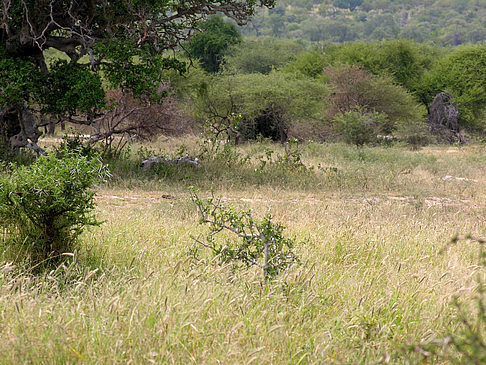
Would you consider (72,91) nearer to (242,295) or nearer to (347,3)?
(242,295)

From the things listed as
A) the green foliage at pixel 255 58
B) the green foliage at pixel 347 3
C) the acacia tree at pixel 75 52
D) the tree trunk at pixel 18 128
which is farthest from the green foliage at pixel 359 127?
the green foliage at pixel 347 3

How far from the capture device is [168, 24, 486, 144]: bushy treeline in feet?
76.1

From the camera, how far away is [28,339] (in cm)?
270

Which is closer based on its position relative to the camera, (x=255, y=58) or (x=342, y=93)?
(x=342, y=93)

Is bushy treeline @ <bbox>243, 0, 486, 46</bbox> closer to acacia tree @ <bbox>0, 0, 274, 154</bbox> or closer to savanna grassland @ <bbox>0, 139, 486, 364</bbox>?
acacia tree @ <bbox>0, 0, 274, 154</bbox>

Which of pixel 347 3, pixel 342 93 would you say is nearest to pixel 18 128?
pixel 342 93

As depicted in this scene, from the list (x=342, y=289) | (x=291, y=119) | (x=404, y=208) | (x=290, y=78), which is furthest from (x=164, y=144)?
(x=342, y=289)

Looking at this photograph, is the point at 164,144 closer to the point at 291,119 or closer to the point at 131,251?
the point at 291,119

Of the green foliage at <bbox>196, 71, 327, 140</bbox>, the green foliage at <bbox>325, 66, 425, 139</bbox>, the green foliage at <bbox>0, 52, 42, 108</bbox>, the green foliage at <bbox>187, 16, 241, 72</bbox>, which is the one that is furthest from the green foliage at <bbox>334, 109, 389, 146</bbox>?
the green foliage at <bbox>187, 16, 241, 72</bbox>

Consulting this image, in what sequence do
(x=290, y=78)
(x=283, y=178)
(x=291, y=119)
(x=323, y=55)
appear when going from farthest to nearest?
(x=323, y=55), (x=290, y=78), (x=291, y=119), (x=283, y=178)

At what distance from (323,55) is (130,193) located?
32710 mm

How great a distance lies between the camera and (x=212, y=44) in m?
40.7

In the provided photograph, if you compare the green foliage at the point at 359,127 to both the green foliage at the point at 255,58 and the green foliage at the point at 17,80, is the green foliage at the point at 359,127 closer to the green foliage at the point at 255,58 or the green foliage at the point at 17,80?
the green foliage at the point at 17,80

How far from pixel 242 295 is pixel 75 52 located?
34.9 ft
